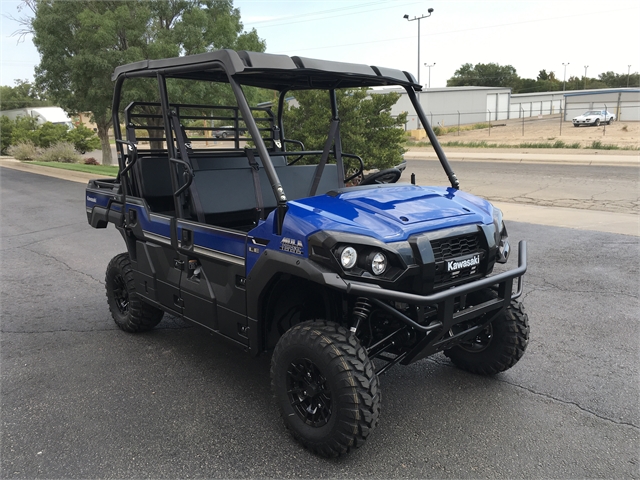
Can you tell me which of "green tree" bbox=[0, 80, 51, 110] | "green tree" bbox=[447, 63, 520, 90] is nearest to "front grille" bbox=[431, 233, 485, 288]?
"green tree" bbox=[0, 80, 51, 110]

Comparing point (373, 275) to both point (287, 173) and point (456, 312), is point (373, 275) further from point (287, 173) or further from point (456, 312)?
point (287, 173)

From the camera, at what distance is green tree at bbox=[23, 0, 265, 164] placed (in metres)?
15.1

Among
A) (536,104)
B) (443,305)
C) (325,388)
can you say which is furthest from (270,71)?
(536,104)

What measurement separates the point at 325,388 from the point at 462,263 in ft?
3.37

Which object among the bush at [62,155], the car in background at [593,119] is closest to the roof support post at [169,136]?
the bush at [62,155]

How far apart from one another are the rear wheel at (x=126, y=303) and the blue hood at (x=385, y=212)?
218cm

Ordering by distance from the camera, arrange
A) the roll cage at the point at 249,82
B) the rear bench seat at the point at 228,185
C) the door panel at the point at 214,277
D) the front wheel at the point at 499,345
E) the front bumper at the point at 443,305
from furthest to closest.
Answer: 1. the rear bench seat at the point at 228,185
2. the front wheel at the point at 499,345
3. the door panel at the point at 214,277
4. the roll cage at the point at 249,82
5. the front bumper at the point at 443,305

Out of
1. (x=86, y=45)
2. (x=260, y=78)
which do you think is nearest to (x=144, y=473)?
(x=260, y=78)

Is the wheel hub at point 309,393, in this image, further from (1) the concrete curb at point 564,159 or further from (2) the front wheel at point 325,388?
(1) the concrete curb at point 564,159

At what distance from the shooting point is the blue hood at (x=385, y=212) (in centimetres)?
286

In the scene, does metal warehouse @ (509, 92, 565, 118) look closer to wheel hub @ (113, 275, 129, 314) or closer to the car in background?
the car in background

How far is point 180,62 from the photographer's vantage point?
11.6ft

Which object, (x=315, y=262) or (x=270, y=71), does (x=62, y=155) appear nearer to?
(x=270, y=71)

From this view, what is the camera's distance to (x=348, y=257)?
2760 millimetres
